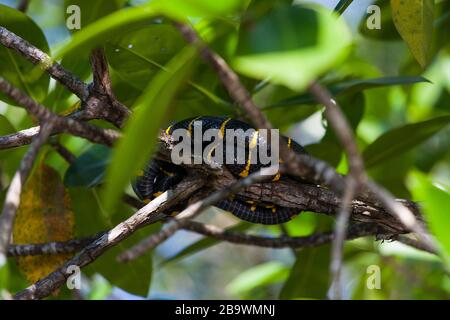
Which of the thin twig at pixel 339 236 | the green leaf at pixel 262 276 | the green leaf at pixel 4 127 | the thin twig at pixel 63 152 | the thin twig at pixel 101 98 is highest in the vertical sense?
the thin twig at pixel 63 152

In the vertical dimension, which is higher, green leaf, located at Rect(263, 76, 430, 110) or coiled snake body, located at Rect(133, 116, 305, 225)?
green leaf, located at Rect(263, 76, 430, 110)

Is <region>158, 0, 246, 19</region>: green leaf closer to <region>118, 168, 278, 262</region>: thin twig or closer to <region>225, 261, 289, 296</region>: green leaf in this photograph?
<region>118, 168, 278, 262</region>: thin twig

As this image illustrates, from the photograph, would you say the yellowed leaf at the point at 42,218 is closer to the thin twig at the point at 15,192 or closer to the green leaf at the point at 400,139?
the green leaf at the point at 400,139

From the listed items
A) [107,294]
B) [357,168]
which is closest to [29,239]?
[107,294]

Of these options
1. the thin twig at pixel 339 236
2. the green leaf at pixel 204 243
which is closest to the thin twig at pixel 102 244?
the thin twig at pixel 339 236

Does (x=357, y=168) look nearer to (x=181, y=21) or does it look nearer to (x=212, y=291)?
(x=181, y=21)

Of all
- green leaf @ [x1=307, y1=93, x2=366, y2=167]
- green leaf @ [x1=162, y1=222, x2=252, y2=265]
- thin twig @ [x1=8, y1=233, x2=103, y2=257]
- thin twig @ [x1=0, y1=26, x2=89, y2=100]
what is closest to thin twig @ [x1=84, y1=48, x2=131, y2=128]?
thin twig @ [x1=0, y1=26, x2=89, y2=100]
